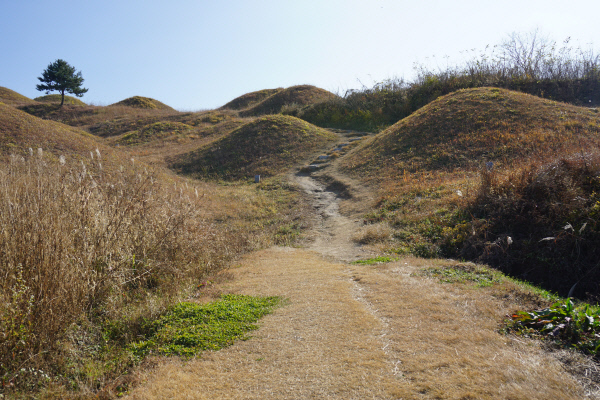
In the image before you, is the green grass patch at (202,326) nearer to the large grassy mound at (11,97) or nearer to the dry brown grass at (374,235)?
the dry brown grass at (374,235)

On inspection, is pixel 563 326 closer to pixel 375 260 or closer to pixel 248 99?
pixel 375 260

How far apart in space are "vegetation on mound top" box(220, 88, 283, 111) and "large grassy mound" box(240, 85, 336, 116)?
6.21m

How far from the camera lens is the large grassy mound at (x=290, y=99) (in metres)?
35.8

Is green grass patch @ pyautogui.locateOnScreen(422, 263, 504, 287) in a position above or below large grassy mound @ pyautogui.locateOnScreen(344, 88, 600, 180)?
below

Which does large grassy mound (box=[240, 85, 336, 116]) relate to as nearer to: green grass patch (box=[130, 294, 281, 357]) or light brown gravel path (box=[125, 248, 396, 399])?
green grass patch (box=[130, 294, 281, 357])

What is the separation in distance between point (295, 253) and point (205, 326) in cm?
475

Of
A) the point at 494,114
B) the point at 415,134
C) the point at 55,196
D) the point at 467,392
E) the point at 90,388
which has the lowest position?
the point at 90,388

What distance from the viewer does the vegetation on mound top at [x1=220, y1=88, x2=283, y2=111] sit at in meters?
44.5

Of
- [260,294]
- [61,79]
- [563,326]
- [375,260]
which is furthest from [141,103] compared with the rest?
[563,326]

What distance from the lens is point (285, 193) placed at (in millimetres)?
16688

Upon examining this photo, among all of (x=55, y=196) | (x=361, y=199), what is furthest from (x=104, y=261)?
(x=361, y=199)

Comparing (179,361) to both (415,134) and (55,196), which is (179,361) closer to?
(55,196)

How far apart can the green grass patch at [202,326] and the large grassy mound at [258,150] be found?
1599 cm

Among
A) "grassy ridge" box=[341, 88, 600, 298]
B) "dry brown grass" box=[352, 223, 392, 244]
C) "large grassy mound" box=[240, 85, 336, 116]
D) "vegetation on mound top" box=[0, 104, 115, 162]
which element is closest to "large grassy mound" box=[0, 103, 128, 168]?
"vegetation on mound top" box=[0, 104, 115, 162]
